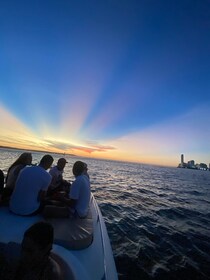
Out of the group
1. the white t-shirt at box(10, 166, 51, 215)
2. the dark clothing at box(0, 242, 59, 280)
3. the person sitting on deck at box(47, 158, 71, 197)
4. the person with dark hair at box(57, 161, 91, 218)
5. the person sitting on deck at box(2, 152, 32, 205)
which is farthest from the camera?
the person sitting on deck at box(47, 158, 71, 197)

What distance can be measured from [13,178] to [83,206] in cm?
214

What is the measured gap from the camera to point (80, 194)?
505 centimetres

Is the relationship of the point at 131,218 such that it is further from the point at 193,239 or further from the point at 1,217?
the point at 1,217

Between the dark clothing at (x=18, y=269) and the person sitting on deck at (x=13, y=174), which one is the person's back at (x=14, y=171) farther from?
the dark clothing at (x=18, y=269)

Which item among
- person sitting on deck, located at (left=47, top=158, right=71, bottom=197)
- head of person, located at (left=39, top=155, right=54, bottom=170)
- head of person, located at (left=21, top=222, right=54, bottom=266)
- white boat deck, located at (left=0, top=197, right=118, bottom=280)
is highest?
head of person, located at (left=39, top=155, right=54, bottom=170)

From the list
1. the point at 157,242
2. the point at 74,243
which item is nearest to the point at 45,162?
the point at 74,243

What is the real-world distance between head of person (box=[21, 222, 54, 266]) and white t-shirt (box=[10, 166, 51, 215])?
2447 mm

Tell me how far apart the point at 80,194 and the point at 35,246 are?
9.74ft

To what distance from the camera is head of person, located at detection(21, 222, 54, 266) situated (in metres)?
2.08

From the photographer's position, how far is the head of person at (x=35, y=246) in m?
2.08

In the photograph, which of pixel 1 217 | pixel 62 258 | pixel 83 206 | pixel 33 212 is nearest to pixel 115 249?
pixel 83 206

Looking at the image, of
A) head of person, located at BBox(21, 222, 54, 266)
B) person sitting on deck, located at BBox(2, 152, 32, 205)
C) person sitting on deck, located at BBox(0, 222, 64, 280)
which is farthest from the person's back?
head of person, located at BBox(21, 222, 54, 266)

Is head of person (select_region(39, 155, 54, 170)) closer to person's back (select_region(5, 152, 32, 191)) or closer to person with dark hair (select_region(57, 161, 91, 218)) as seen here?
person with dark hair (select_region(57, 161, 91, 218))

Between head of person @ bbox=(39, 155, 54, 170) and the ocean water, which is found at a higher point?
head of person @ bbox=(39, 155, 54, 170)
